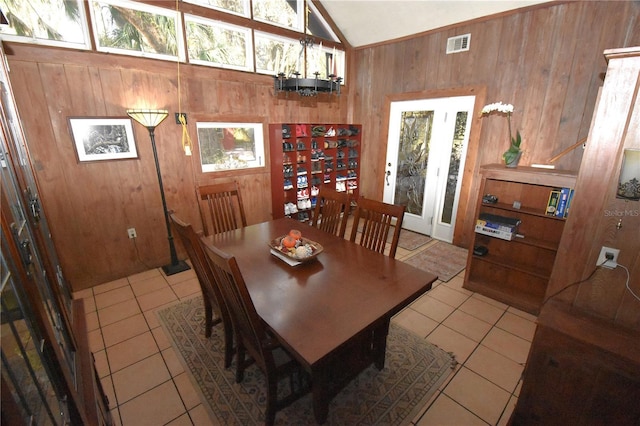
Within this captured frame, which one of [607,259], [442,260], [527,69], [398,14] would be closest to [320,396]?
[607,259]

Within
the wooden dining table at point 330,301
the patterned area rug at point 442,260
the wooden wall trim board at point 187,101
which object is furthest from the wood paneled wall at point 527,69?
the wooden dining table at point 330,301

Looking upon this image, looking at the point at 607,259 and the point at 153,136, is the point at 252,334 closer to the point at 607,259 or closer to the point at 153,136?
the point at 607,259

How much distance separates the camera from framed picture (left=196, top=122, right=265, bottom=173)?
3.36 metres

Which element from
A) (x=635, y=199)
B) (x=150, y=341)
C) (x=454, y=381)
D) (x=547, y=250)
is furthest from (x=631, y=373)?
(x=150, y=341)

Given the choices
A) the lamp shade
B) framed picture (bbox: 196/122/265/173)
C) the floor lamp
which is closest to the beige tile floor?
the floor lamp

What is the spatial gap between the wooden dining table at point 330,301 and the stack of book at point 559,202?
155cm

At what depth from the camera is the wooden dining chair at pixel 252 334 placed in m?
1.19

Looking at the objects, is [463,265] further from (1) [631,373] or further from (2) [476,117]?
(1) [631,373]

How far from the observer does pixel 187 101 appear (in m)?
3.08

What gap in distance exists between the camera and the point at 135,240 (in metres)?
3.06

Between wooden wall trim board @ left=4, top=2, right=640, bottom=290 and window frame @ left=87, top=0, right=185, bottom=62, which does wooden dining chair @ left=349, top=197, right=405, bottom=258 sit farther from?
window frame @ left=87, top=0, right=185, bottom=62

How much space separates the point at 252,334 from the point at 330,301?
1.39 feet

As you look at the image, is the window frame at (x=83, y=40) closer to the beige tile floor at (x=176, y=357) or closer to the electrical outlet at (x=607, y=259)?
the beige tile floor at (x=176, y=357)

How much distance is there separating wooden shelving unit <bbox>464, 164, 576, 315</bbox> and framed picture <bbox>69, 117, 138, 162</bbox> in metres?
3.43
